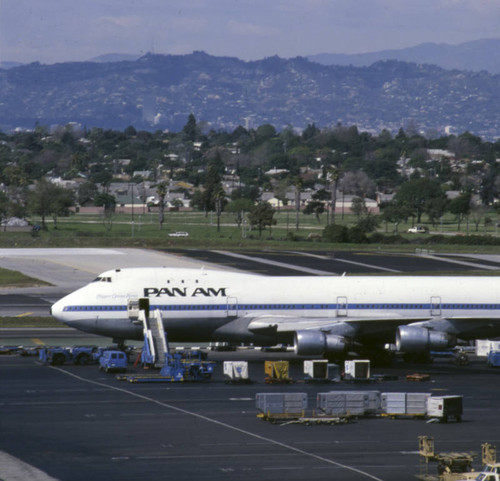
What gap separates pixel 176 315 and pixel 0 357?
1077 cm

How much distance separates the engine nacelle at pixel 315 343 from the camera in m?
57.6

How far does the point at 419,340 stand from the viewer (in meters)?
58.1

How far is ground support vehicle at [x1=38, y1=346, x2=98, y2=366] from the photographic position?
59625 millimetres

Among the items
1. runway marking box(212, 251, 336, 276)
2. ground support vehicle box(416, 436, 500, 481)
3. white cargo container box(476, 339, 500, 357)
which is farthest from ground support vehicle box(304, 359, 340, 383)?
runway marking box(212, 251, 336, 276)

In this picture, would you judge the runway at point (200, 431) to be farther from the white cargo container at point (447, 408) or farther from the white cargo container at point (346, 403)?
the white cargo container at point (346, 403)

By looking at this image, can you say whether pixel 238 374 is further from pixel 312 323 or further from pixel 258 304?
pixel 258 304

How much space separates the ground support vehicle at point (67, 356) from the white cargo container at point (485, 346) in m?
23.1

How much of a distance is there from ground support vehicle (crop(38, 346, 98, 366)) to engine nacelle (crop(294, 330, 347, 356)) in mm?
11544

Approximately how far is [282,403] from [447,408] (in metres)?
6.75

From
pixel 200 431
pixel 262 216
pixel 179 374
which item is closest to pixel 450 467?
pixel 200 431

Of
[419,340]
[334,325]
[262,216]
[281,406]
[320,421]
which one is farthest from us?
[262,216]

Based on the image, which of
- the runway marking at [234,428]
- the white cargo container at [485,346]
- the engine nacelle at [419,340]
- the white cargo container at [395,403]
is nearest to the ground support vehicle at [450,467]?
the runway marking at [234,428]

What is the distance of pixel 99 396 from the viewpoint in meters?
49.5

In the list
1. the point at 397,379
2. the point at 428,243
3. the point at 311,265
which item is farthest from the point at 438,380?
the point at 428,243
